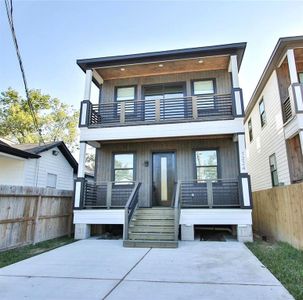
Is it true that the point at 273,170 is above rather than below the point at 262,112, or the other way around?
below

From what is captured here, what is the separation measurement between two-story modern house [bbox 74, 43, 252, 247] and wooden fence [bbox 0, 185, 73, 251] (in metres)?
0.65

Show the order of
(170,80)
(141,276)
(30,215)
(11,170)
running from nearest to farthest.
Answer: (141,276), (30,215), (170,80), (11,170)

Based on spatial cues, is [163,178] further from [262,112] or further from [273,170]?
[262,112]

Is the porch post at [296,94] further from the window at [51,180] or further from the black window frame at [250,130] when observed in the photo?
the window at [51,180]

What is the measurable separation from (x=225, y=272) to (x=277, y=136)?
8071mm

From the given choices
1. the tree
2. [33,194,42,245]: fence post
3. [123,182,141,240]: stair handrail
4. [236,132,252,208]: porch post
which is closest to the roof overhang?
[236,132,252,208]: porch post

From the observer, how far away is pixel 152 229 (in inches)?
322

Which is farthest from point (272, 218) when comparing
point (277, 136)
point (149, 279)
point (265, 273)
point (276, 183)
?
point (149, 279)

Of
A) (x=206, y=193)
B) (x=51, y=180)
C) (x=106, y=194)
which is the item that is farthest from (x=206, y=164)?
(x=51, y=180)

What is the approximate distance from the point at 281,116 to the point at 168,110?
480cm

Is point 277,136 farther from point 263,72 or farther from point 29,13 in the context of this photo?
point 29,13

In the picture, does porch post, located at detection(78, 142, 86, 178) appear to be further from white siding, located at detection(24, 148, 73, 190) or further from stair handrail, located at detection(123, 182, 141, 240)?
white siding, located at detection(24, 148, 73, 190)

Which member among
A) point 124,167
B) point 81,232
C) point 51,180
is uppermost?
point 124,167

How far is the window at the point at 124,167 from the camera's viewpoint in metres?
10.8
